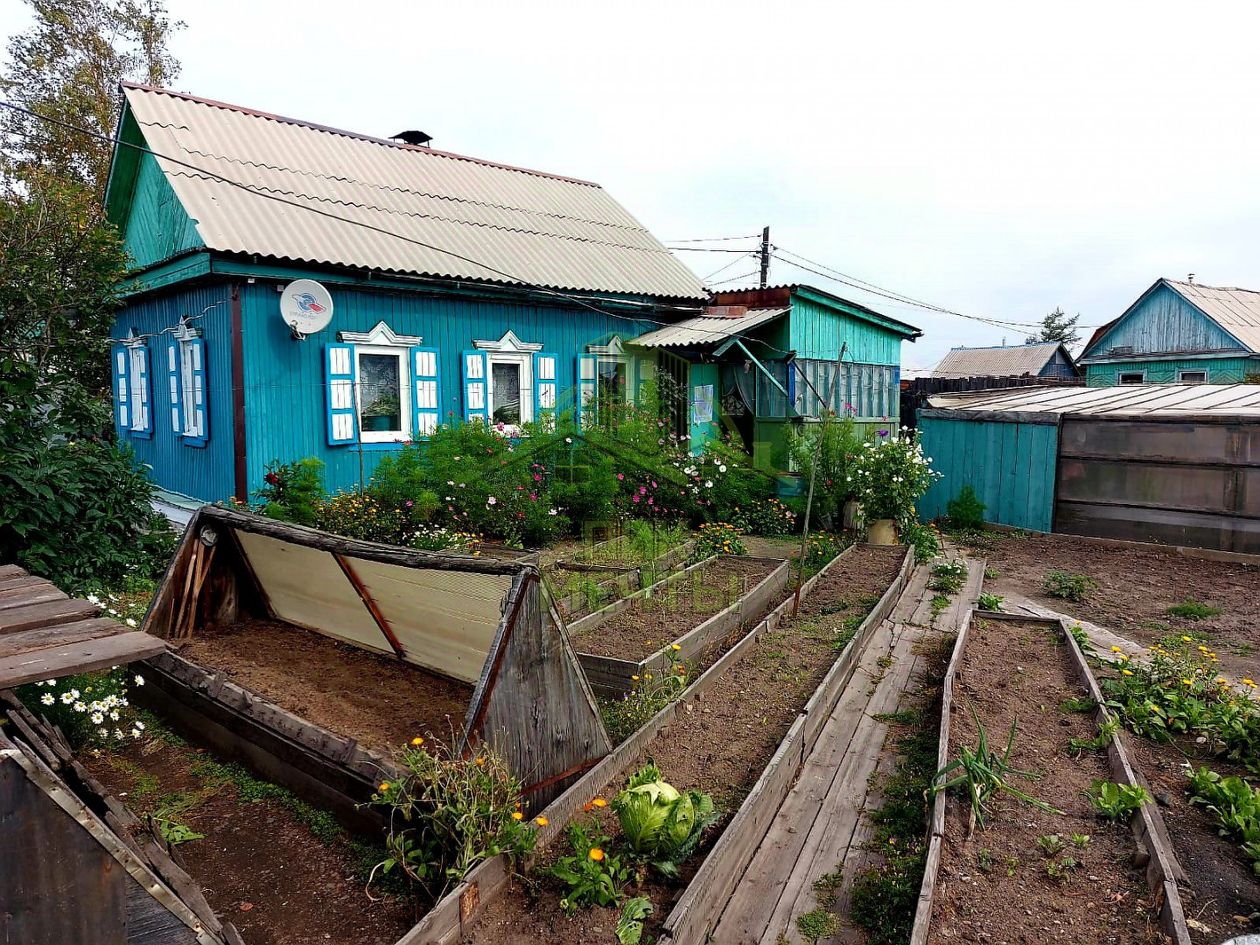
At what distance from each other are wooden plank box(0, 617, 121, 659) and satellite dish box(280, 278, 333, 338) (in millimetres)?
6488

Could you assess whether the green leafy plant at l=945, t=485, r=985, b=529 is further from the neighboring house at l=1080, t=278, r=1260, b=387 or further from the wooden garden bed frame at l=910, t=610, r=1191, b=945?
the neighboring house at l=1080, t=278, r=1260, b=387

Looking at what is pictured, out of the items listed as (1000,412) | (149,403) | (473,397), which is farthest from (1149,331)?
(149,403)

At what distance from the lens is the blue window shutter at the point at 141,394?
35.8 feet

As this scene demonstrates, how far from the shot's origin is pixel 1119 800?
361 centimetres

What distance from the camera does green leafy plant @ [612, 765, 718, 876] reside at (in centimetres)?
314

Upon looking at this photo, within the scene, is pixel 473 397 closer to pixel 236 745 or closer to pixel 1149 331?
pixel 236 745

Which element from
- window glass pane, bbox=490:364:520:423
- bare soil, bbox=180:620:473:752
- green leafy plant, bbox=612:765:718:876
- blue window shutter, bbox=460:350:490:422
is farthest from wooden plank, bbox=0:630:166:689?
window glass pane, bbox=490:364:520:423

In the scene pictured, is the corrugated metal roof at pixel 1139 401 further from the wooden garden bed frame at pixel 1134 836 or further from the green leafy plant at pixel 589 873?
the green leafy plant at pixel 589 873

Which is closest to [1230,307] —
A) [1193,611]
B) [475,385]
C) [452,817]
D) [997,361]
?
[997,361]

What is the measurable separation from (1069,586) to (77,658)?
890 centimetres

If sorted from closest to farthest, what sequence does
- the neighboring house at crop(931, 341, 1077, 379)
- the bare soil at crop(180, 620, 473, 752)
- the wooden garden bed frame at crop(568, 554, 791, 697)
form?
the bare soil at crop(180, 620, 473, 752), the wooden garden bed frame at crop(568, 554, 791, 697), the neighboring house at crop(931, 341, 1077, 379)

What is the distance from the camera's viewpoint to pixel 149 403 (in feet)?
35.9

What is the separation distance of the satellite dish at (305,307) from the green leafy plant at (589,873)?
7.01 metres

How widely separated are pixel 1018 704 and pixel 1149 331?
85.9 ft
